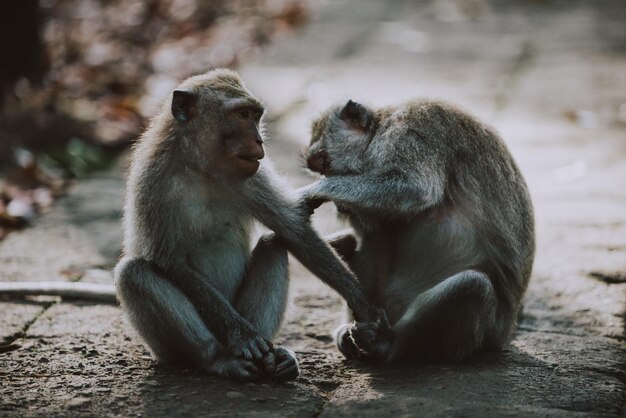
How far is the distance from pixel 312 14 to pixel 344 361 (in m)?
9.59

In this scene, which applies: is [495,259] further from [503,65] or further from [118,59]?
[118,59]

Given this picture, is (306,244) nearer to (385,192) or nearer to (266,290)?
(266,290)

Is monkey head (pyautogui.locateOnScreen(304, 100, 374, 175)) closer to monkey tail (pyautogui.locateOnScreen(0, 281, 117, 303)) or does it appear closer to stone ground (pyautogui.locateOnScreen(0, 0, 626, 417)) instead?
stone ground (pyautogui.locateOnScreen(0, 0, 626, 417))

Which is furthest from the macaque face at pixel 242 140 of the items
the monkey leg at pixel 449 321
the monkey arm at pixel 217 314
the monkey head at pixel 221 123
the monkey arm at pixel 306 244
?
the monkey leg at pixel 449 321

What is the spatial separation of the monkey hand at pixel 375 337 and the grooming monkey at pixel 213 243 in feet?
0.19

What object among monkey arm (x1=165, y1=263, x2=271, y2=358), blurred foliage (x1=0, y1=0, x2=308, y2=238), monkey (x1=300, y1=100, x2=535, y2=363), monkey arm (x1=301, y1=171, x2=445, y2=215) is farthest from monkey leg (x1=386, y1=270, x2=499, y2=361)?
blurred foliage (x1=0, y1=0, x2=308, y2=238)

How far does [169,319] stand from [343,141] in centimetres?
138

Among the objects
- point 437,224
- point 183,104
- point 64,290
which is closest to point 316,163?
point 437,224

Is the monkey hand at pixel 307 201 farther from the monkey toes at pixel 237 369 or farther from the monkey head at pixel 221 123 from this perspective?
the monkey toes at pixel 237 369

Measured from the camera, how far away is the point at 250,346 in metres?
4.49

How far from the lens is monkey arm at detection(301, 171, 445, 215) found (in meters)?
4.76

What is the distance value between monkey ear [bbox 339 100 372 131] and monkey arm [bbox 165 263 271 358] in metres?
1.25

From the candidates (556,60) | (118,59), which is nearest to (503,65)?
(556,60)

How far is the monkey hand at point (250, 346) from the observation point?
4.47 meters
